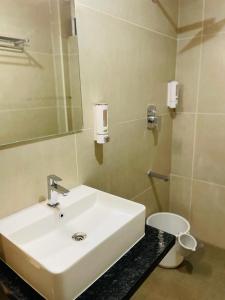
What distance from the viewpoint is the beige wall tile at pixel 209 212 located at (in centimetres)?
193

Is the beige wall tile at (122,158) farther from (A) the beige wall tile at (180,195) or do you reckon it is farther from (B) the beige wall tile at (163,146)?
(A) the beige wall tile at (180,195)

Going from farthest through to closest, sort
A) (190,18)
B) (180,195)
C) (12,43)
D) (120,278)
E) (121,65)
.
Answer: (180,195), (190,18), (121,65), (12,43), (120,278)

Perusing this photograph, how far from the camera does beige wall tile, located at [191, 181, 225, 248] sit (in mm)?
1932

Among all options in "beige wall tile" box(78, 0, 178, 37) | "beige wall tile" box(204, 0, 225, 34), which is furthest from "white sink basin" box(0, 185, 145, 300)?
"beige wall tile" box(204, 0, 225, 34)

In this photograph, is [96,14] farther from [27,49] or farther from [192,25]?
[192,25]

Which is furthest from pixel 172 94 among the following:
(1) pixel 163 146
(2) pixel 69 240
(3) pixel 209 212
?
(2) pixel 69 240

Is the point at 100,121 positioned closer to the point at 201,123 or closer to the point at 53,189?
the point at 53,189

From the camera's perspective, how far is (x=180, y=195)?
6.98 ft

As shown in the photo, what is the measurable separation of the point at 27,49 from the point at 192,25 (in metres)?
1.35

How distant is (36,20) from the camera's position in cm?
97

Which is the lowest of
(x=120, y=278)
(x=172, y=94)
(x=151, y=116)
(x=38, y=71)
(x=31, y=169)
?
(x=120, y=278)

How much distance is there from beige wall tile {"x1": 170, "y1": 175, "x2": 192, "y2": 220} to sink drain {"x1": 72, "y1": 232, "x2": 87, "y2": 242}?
135 cm

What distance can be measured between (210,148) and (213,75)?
559mm

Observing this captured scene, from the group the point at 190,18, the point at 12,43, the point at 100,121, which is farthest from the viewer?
the point at 190,18
